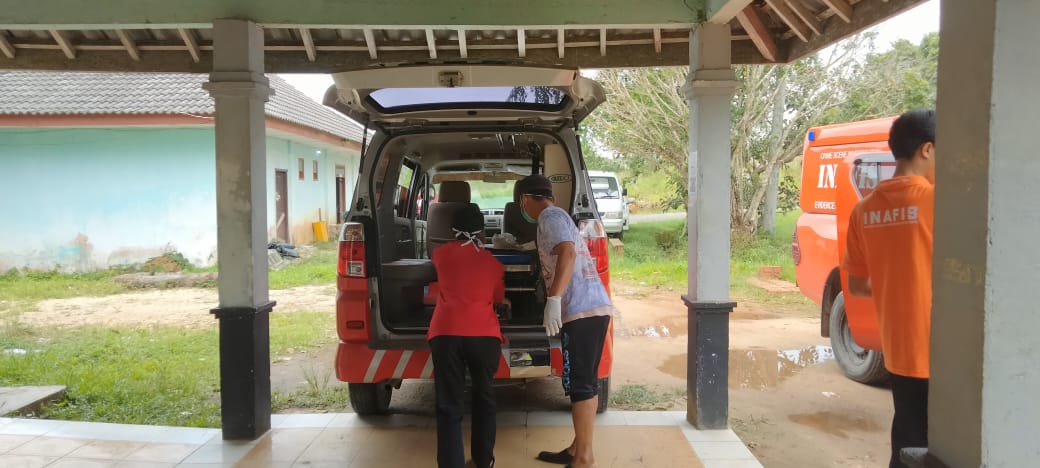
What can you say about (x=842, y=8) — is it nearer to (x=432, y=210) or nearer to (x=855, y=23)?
(x=855, y=23)

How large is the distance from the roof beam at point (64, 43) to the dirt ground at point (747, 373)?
3095mm

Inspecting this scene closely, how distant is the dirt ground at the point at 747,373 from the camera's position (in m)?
4.45

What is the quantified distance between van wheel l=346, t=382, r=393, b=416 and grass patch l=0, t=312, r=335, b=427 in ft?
3.51

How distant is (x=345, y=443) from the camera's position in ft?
13.5

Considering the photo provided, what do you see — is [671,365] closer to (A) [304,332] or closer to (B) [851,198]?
(B) [851,198]

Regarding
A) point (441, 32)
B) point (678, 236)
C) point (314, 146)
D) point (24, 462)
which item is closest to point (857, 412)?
point (441, 32)

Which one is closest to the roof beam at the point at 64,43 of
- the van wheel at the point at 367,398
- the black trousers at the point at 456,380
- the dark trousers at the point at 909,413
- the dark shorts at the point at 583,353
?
the van wheel at the point at 367,398

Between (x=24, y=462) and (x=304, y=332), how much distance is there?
13.2 ft

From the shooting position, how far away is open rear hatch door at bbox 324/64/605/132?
362 centimetres

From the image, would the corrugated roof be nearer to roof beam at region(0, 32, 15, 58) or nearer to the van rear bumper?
roof beam at region(0, 32, 15, 58)

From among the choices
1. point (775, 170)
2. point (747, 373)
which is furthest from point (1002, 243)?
point (775, 170)

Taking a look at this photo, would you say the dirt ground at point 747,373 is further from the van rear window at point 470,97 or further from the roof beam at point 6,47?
the roof beam at point 6,47

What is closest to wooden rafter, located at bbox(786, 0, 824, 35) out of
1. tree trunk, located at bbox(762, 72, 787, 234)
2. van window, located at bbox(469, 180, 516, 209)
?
van window, located at bbox(469, 180, 516, 209)

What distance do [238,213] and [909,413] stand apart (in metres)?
3.71
